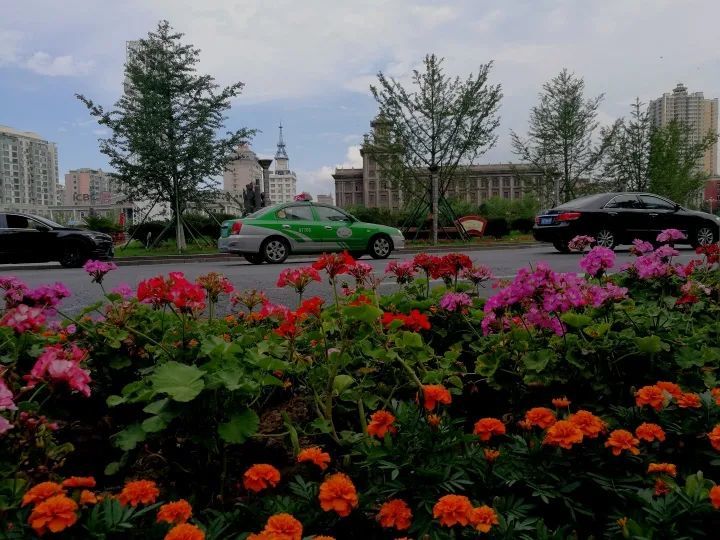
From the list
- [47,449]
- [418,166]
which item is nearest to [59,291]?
[47,449]

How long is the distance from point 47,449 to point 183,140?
57.9ft

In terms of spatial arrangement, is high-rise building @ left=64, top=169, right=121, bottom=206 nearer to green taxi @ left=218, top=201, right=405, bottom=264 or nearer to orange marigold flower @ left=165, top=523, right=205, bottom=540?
green taxi @ left=218, top=201, right=405, bottom=264

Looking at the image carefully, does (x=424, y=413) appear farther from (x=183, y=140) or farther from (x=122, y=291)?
(x=183, y=140)

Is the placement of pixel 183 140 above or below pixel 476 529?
above

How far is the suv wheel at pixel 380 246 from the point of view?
1291 cm

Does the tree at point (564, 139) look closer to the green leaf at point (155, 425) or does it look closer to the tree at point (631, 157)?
the tree at point (631, 157)

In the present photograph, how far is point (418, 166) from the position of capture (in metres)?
22.0

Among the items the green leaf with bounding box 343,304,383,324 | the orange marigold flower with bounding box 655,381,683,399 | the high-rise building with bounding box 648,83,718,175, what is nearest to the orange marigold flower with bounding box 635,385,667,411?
the orange marigold flower with bounding box 655,381,683,399

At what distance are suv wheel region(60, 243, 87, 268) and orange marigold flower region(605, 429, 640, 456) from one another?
13.8 meters

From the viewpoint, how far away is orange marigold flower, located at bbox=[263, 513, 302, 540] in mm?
1094

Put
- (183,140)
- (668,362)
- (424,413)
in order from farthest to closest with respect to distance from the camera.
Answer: (183,140)
(668,362)
(424,413)

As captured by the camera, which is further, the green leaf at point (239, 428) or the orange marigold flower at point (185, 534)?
the green leaf at point (239, 428)

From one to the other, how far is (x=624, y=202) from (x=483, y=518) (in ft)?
40.2

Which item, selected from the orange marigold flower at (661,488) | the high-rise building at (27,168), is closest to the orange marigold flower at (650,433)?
the orange marigold flower at (661,488)
